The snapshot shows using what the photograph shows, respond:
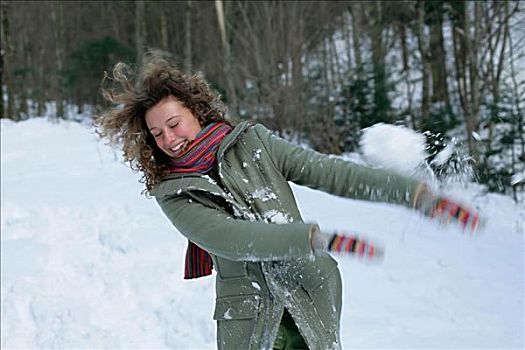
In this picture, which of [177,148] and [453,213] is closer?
[453,213]

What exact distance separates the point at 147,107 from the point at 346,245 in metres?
0.78

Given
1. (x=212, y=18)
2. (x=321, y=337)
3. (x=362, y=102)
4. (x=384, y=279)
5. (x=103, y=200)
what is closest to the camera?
(x=321, y=337)

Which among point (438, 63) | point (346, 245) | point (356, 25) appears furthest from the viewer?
point (438, 63)

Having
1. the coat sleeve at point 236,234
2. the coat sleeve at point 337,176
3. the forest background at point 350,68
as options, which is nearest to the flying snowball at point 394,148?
the coat sleeve at point 337,176

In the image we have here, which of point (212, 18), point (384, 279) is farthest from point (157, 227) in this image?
point (212, 18)

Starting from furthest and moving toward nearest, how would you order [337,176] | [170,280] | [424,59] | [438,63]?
[438,63] < [424,59] < [170,280] < [337,176]

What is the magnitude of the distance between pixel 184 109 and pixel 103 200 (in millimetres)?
5682

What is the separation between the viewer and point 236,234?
1.91 metres

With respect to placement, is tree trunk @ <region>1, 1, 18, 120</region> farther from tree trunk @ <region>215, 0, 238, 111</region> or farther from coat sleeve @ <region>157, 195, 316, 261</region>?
coat sleeve @ <region>157, 195, 316, 261</region>

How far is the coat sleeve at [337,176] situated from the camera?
199 centimetres

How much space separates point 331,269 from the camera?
219 centimetres

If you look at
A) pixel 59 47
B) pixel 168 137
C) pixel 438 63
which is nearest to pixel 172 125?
pixel 168 137

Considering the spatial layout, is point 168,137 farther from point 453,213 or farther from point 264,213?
point 453,213

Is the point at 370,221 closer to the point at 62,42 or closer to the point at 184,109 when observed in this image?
the point at 184,109
